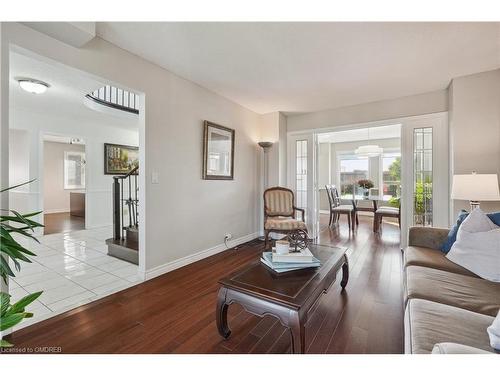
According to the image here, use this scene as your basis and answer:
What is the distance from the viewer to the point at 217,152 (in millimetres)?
3473

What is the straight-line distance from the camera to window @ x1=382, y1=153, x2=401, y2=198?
699 centimetres

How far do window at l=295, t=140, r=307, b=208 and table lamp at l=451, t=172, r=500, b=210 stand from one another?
7.73 feet

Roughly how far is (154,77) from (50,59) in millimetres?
941

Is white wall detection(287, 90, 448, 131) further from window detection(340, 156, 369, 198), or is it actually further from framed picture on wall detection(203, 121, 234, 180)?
window detection(340, 156, 369, 198)

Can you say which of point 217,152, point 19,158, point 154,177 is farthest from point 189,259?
point 19,158

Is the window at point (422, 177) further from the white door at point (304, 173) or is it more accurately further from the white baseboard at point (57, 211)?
the white baseboard at point (57, 211)

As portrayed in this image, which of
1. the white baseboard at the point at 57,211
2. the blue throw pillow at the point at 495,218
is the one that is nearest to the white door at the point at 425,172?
the blue throw pillow at the point at 495,218

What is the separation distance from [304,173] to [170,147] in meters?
2.69

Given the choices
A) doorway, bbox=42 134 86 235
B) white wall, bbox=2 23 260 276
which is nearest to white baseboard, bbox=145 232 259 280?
white wall, bbox=2 23 260 276

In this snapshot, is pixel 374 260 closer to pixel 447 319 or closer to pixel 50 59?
pixel 447 319

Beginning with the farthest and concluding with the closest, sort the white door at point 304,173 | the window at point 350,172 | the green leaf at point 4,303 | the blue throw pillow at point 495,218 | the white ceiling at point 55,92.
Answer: the window at point 350,172 → the white door at point 304,173 → the white ceiling at point 55,92 → the blue throw pillow at point 495,218 → the green leaf at point 4,303

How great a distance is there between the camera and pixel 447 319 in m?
1.06

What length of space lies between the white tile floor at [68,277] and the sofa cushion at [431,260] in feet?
8.59

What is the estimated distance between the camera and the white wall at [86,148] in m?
4.48
